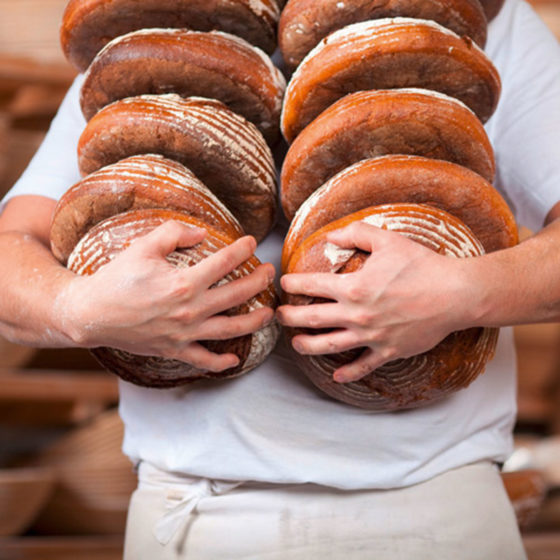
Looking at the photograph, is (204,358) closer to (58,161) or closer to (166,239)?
(166,239)

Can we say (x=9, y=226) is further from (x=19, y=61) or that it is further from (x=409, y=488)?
(x=19, y=61)

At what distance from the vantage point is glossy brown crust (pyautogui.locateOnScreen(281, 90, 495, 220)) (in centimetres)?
73

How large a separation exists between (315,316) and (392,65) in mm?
292

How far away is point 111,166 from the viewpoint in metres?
0.77

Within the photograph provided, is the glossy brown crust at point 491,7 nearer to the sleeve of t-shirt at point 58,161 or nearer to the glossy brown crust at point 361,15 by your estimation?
the glossy brown crust at point 361,15

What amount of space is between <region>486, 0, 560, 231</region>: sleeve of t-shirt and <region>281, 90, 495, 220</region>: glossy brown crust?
0.48 feet

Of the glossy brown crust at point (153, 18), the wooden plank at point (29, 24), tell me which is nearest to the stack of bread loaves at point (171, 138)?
the glossy brown crust at point (153, 18)

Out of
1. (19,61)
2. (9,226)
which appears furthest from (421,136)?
(19,61)

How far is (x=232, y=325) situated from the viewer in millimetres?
728

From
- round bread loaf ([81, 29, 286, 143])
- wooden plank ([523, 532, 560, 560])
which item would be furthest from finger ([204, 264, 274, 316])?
wooden plank ([523, 532, 560, 560])

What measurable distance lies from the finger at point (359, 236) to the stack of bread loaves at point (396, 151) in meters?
0.02

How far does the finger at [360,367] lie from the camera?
722mm

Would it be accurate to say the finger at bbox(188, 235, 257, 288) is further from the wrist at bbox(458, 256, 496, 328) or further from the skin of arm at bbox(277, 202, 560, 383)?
the wrist at bbox(458, 256, 496, 328)

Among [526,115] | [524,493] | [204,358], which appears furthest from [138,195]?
[524,493]
